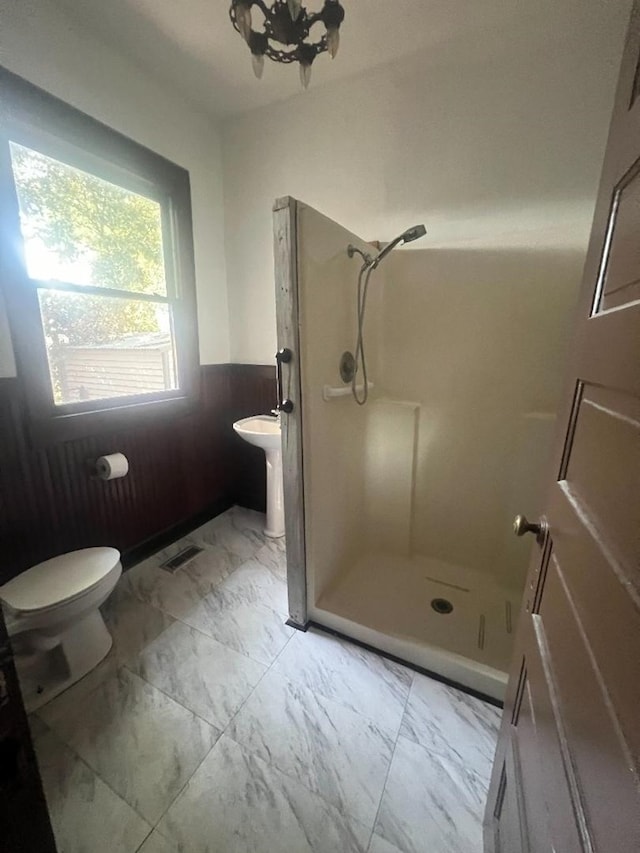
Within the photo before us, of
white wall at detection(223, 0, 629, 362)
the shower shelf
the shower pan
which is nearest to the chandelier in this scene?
the shower pan

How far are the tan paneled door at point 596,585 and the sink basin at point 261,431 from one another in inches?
61.3

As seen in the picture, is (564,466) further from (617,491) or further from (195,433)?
(195,433)

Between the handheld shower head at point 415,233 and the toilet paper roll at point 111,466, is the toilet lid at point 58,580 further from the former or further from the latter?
the handheld shower head at point 415,233

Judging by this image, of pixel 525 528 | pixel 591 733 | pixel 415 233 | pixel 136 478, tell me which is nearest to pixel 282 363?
pixel 415 233

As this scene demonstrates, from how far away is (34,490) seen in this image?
1527 mm

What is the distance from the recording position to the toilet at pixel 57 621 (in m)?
1.20

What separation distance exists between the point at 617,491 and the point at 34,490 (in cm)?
206

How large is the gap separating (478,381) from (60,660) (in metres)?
2.31

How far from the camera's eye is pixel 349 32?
150 centimetres

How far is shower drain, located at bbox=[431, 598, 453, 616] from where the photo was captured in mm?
1659

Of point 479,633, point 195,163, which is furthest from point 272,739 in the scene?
point 195,163

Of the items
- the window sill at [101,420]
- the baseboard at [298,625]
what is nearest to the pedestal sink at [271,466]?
the window sill at [101,420]

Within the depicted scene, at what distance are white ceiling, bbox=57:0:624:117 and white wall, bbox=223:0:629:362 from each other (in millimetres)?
14

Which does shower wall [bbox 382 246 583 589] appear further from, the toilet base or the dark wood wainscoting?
the toilet base
